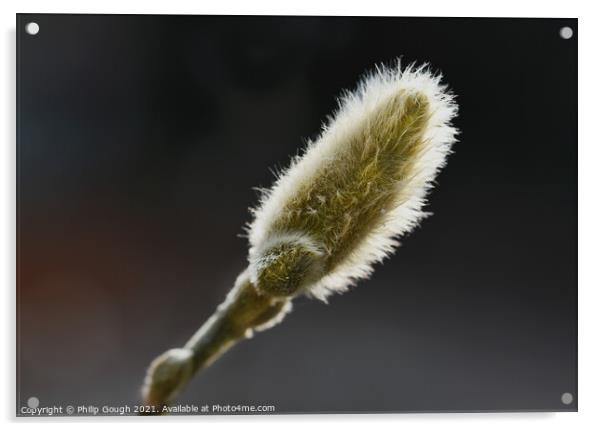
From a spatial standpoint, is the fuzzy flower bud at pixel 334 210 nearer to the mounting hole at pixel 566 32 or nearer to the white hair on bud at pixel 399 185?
the white hair on bud at pixel 399 185

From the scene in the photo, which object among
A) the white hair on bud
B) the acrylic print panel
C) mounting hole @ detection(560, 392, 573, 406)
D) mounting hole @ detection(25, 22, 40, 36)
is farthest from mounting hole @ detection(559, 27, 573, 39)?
mounting hole @ detection(25, 22, 40, 36)

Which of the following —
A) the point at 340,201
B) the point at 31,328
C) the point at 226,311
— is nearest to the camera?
the point at 340,201

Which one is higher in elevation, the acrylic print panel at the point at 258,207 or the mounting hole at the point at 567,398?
the acrylic print panel at the point at 258,207

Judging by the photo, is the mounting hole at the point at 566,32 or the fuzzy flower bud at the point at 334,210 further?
the mounting hole at the point at 566,32

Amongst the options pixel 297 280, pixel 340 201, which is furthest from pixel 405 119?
pixel 297 280

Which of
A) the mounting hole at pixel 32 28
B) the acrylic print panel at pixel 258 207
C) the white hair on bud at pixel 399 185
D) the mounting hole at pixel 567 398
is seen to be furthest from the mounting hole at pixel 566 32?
the mounting hole at pixel 32 28

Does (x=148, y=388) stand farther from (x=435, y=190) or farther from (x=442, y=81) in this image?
(x=442, y=81)

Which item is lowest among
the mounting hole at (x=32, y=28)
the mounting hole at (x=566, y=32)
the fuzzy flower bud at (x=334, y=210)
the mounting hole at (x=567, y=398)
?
the mounting hole at (x=567, y=398)
